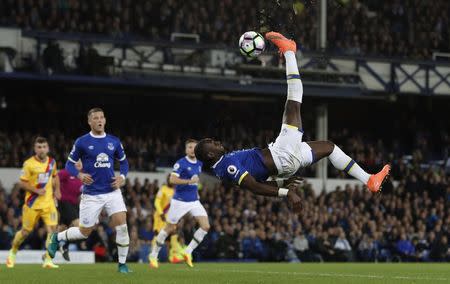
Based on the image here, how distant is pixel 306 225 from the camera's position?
105 ft

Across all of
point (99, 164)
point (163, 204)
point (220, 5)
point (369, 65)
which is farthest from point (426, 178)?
point (99, 164)

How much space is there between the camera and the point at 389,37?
4019cm

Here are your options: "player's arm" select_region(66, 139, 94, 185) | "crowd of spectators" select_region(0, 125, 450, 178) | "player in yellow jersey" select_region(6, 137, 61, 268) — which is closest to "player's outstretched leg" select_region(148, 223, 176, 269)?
"player in yellow jersey" select_region(6, 137, 61, 268)

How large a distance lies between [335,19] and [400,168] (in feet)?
19.8

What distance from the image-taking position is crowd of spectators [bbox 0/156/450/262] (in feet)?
92.7

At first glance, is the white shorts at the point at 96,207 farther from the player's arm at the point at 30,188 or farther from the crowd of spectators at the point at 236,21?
the crowd of spectators at the point at 236,21

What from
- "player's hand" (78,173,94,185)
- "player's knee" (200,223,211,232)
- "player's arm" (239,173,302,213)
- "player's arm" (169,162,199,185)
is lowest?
"player's knee" (200,223,211,232)

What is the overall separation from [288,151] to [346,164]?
41.0 inches

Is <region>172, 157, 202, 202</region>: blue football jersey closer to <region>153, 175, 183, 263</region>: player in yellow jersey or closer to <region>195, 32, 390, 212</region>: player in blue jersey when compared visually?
<region>153, 175, 183, 263</region>: player in yellow jersey

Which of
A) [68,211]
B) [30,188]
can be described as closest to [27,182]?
[30,188]

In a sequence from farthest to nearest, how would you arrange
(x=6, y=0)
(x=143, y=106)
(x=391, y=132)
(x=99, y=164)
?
(x=391, y=132) → (x=143, y=106) → (x=6, y=0) → (x=99, y=164)

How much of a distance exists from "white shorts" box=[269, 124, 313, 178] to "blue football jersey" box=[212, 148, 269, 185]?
0.71ft

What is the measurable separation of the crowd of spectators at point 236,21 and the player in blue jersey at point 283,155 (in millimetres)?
15002

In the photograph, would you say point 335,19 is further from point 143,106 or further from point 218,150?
point 218,150
